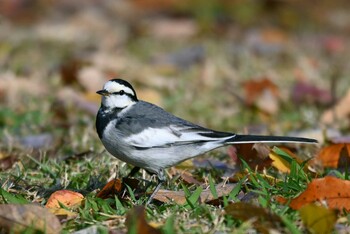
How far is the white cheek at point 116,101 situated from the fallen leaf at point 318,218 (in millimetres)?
1584

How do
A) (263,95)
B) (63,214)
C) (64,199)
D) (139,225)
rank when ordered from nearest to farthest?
(139,225)
(63,214)
(64,199)
(263,95)

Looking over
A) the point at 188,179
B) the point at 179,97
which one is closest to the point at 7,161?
the point at 188,179

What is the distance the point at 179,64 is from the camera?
8805 mm

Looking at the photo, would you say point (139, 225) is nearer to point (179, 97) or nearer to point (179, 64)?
point (179, 97)

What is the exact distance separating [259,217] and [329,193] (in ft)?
1.56

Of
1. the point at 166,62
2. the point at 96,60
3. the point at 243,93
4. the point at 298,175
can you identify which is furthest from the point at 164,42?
the point at 298,175

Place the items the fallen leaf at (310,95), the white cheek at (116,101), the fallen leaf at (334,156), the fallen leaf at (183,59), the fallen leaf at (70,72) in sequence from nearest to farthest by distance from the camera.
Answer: the white cheek at (116,101) → the fallen leaf at (334,156) → the fallen leaf at (310,95) → the fallen leaf at (70,72) → the fallen leaf at (183,59)

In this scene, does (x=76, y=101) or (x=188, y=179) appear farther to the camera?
(x=76, y=101)

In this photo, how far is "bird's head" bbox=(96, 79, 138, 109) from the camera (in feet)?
15.2

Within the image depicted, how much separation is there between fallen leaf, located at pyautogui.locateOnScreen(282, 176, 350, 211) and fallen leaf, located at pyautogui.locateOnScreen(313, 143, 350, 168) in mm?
1150

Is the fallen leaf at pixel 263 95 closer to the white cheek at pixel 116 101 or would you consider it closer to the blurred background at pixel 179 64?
the blurred background at pixel 179 64

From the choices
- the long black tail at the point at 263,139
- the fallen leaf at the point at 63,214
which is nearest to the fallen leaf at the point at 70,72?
the long black tail at the point at 263,139

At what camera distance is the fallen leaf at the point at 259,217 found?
135 inches

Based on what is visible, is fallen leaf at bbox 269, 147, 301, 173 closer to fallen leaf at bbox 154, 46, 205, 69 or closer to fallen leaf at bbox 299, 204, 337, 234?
fallen leaf at bbox 299, 204, 337, 234
